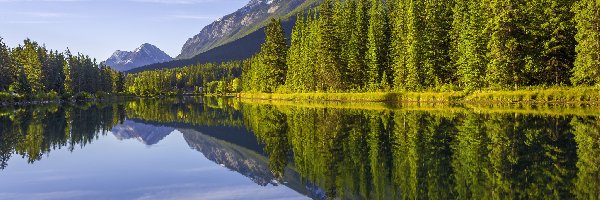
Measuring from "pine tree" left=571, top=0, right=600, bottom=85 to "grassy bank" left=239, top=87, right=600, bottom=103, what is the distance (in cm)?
190

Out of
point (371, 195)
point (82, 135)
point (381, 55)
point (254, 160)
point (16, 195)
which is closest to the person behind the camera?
point (371, 195)

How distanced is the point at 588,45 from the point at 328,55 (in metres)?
42.7

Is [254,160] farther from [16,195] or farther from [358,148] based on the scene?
[16,195]

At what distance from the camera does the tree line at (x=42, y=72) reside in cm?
10681

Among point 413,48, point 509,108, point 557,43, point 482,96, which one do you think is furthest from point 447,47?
point 509,108

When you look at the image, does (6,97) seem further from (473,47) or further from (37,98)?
(473,47)

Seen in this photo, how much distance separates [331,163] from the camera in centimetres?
1841

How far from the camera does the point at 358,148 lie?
21.7m

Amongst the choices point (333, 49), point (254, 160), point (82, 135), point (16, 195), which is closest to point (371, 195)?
point (254, 160)

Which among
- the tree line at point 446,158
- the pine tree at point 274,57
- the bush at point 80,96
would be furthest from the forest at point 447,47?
the bush at point 80,96

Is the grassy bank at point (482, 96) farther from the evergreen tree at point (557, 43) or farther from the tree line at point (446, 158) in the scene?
the tree line at point (446, 158)

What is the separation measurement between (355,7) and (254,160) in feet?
238

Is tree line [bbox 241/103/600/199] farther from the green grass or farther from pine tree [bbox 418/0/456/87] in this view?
pine tree [bbox 418/0/456/87]

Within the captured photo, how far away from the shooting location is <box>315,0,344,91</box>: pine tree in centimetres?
8300
